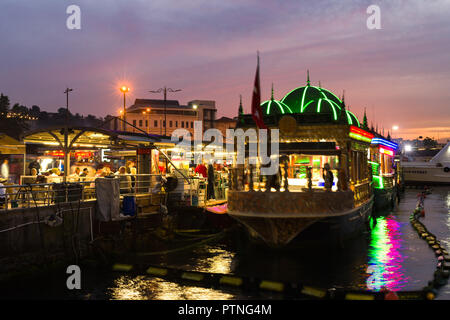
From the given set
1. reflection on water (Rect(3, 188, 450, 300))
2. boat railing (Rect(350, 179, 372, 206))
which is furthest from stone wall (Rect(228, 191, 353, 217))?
boat railing (Rect(350, 179, 372, 206))

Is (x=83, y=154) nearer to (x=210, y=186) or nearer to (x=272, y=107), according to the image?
(x=210, y=186)

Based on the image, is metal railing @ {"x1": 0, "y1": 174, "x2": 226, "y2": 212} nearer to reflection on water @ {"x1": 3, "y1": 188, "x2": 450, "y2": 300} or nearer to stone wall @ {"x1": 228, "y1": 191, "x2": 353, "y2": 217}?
reflection on water @ {"x1": 3, "y1": 188, "x2": 450, "y2": 300}

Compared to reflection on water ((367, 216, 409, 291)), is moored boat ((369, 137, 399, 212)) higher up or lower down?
higher up

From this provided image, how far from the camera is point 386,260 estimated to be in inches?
626

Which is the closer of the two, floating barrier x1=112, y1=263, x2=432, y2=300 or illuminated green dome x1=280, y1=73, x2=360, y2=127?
floating barrier x1=112, y1=263, x2=432, y2=300

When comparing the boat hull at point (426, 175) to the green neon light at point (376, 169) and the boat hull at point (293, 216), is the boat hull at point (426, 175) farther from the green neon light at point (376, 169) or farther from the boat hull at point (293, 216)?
the boat hull at point (293, 216)

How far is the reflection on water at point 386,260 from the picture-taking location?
12.7 metres

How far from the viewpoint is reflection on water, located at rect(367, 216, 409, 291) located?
501 inches

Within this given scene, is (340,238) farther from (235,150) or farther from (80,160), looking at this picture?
(80,160)

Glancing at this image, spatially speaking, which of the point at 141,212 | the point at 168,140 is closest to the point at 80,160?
the point at 168,140
